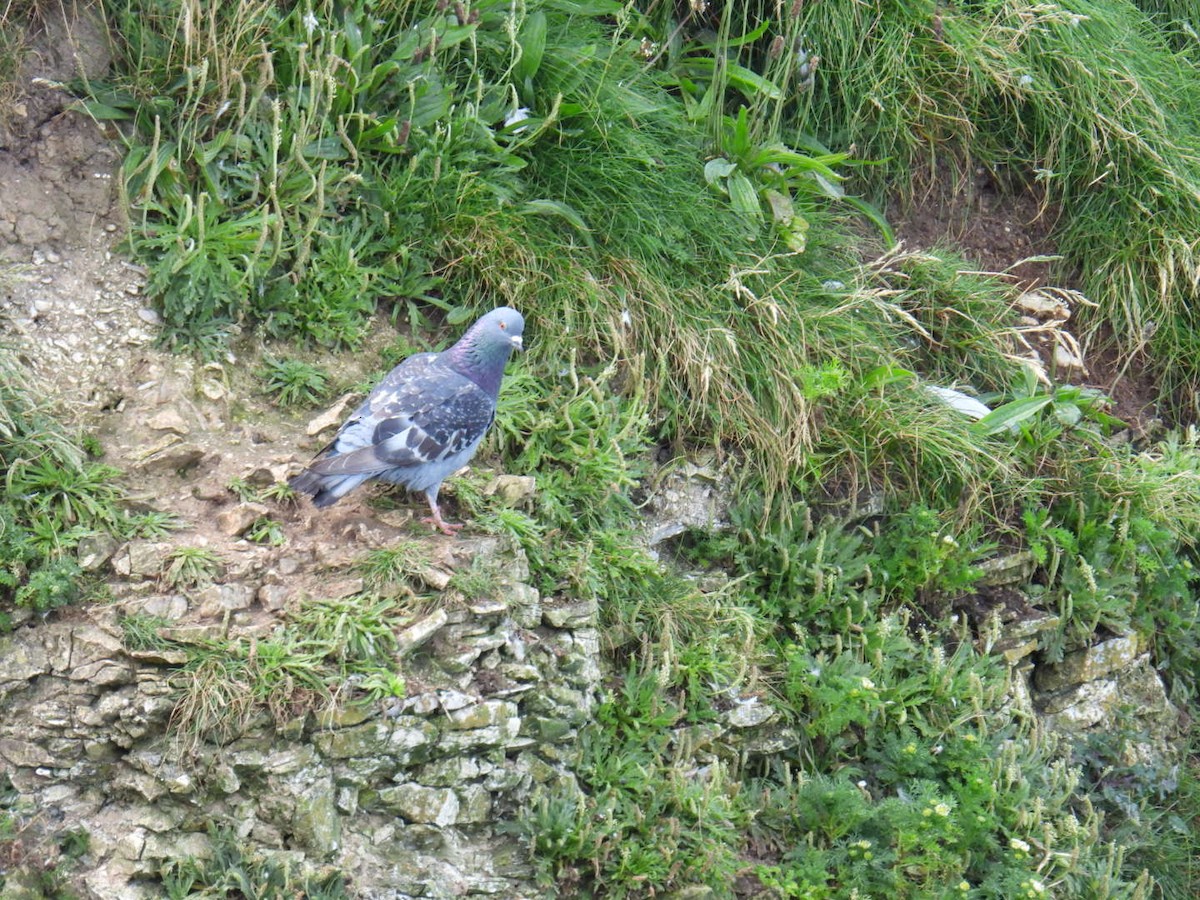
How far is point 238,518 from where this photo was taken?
4621 mm

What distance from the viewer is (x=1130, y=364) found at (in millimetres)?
7137

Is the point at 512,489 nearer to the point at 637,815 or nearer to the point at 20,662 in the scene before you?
the point at 637,815

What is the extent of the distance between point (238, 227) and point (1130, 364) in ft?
16.5

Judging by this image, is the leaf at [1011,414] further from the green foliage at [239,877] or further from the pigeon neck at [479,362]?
the green foliage at [239,877]

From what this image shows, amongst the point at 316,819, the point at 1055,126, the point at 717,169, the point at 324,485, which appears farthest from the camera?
the point at 1055,126

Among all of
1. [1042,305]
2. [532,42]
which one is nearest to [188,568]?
[532,42]

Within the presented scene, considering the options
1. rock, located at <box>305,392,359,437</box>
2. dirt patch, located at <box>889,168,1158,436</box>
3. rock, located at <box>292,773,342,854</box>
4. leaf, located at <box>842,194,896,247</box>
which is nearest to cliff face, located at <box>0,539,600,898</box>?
rock, located at <box>292,773,342,854</box>

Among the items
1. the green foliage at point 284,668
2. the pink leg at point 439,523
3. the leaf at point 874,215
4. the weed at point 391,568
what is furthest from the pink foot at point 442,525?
the leaf at point 874,215

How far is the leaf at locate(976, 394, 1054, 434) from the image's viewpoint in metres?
6.17

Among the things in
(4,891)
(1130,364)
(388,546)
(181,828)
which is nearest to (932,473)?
(1130,364)

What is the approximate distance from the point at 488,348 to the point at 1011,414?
9.39ft

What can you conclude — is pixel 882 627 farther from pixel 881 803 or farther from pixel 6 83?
pixel 6 83

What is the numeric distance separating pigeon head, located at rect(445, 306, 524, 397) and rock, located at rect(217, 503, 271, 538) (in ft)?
3.09

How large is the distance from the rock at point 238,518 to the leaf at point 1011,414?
3.55 m
